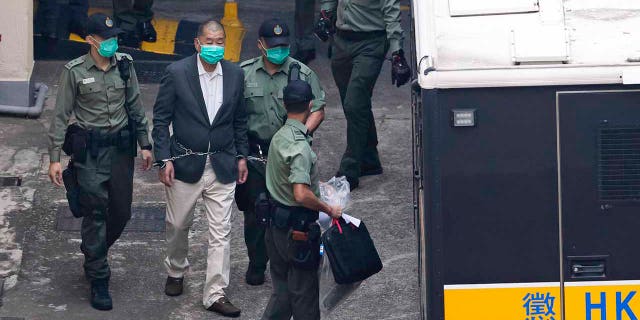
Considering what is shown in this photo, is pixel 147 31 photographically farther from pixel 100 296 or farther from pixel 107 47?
pixel 100 296

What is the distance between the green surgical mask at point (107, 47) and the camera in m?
8.05

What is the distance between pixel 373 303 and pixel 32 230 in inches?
109

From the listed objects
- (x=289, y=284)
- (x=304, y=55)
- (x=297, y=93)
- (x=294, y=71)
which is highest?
(x=304, y=55)

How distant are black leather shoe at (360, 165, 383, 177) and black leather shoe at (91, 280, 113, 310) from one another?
3034mm

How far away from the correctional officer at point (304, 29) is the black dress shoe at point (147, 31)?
153 cm

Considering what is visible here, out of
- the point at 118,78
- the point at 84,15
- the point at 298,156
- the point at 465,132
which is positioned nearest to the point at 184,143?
the point at 118,78

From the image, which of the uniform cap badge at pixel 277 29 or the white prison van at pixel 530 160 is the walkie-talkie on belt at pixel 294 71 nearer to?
the uniform cap badge at pixel 277 29

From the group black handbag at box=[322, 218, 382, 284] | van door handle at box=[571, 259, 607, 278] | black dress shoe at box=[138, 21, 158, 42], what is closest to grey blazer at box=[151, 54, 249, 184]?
black handbag at box=[322, 218, 382, 284]

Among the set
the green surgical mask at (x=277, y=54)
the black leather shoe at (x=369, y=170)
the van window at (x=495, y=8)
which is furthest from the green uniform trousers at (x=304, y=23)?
the van window at (x=495, y=8)

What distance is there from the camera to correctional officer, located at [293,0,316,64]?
13031 mm

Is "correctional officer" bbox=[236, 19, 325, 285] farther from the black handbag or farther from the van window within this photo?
the van window

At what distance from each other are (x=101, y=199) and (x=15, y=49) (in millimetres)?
3738

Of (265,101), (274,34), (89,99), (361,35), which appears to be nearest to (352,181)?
(361,35)

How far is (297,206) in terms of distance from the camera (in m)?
7.00
